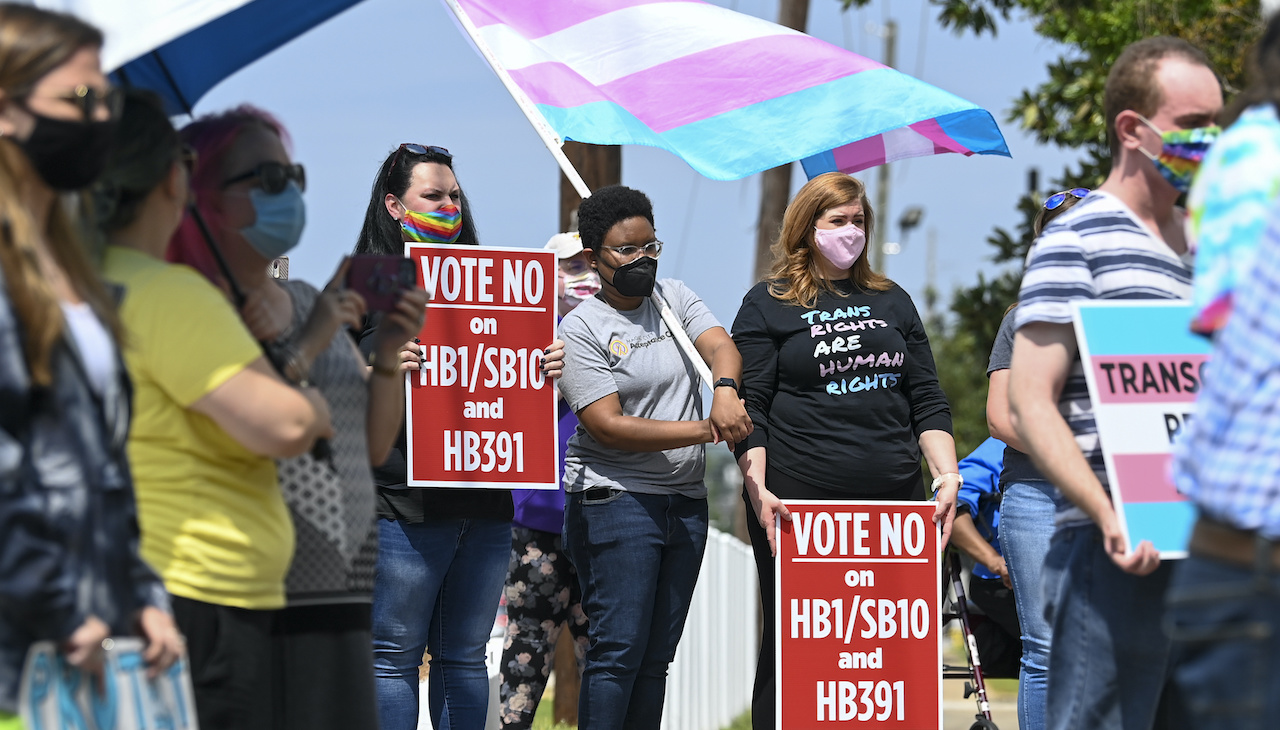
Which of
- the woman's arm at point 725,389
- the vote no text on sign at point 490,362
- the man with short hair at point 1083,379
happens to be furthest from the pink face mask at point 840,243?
the man with short hair at point 1083,379

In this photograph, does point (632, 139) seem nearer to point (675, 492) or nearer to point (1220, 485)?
point (675, 492)

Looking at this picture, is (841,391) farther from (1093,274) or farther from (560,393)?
(1093,274)

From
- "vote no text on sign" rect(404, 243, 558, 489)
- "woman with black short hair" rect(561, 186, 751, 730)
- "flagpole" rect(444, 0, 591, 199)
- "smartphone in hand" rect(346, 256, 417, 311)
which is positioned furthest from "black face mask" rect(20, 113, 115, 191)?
"flagpole" rect(444, 0, 591, 199)

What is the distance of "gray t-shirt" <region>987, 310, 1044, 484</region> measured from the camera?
5336 millimetres

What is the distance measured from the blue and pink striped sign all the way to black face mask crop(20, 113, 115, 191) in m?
2.19

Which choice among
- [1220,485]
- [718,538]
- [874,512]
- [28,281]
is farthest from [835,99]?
[718,538]

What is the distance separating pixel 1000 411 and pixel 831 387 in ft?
2.12

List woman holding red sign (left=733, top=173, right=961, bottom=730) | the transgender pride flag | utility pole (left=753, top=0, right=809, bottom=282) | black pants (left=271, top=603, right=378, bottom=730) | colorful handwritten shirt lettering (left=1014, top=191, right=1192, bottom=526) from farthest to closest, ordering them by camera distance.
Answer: utility pole (left=753, top=0, right=809, bottom=282), woman holding red sign (left=733, top=173, right=961, bottom=730), the transgender pride flag, colorful handwritten shirt lettering (left=1014, top=191, right=1192, bottom=526), black pants (left=271, top=603, right=378, bottom=730)

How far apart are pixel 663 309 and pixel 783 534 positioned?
0.94m

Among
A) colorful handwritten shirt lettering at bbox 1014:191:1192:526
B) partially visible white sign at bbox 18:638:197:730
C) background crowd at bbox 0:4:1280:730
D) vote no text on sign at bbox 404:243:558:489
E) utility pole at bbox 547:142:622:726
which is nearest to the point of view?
partially visible white sign at bbox 18:638:197:730

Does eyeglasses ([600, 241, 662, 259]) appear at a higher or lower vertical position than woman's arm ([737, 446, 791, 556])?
higher

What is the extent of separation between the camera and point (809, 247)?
5703 mm

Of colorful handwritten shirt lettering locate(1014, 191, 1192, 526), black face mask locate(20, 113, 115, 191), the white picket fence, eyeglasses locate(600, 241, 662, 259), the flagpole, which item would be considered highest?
the flagpole

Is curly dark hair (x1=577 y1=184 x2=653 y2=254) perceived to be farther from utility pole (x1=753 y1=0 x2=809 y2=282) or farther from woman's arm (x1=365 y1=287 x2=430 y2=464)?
utility pole (x1=753 y1=0 x2=809 y2=282)
